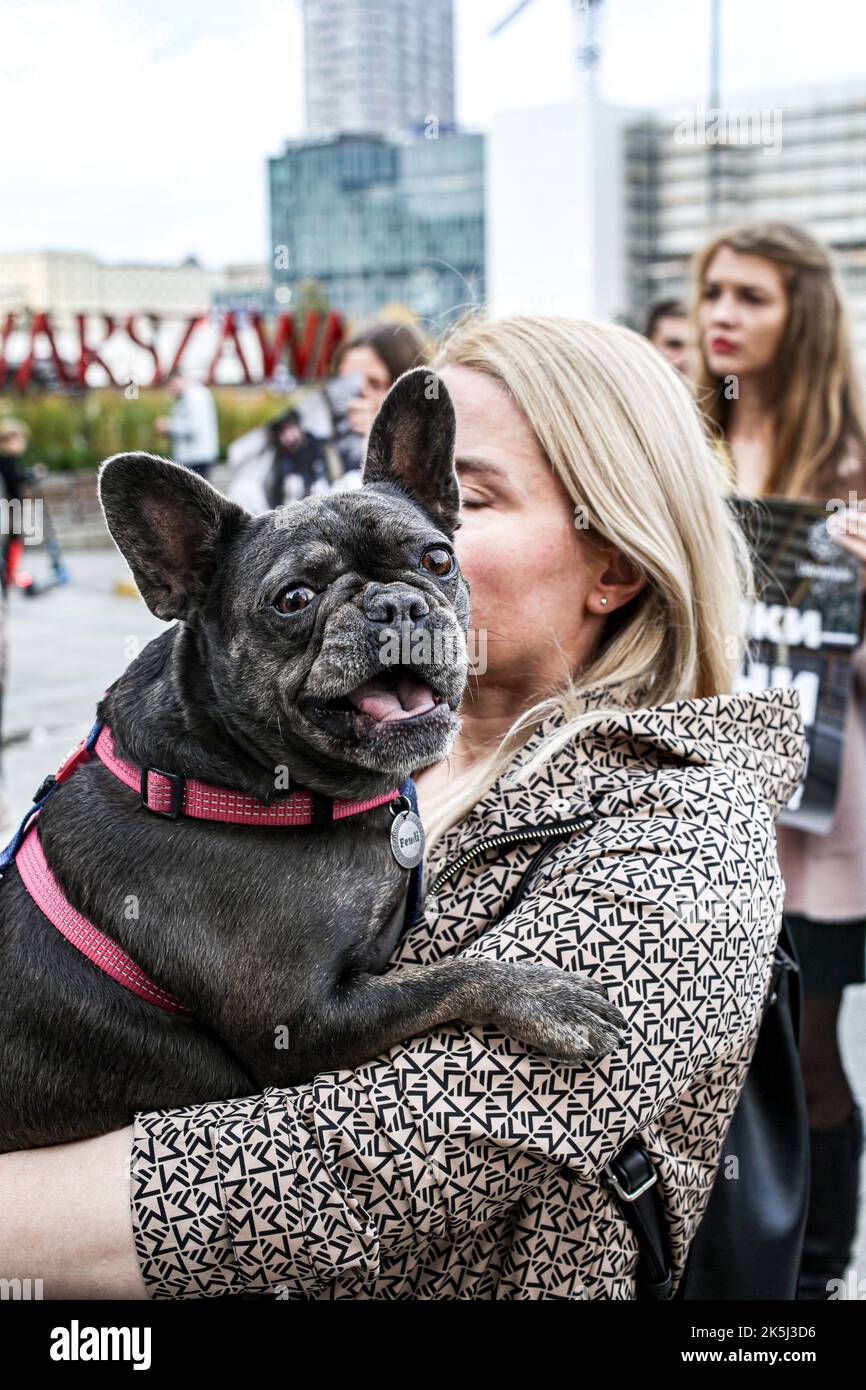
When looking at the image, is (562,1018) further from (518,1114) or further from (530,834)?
(530,834)

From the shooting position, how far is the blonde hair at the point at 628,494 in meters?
2.12

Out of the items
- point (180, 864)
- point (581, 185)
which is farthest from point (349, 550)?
point (581, 185)

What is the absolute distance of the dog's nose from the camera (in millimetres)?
1723

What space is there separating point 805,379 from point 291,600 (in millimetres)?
2799

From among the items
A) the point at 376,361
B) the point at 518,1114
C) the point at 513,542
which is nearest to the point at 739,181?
the point at 376,361

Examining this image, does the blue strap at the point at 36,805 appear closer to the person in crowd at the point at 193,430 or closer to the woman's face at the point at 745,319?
the woman's face at the point at 745,319

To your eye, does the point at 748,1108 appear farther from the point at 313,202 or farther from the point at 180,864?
the point at 313,202

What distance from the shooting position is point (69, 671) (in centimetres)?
1066

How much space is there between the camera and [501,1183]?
1.53m

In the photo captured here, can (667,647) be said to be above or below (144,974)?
above

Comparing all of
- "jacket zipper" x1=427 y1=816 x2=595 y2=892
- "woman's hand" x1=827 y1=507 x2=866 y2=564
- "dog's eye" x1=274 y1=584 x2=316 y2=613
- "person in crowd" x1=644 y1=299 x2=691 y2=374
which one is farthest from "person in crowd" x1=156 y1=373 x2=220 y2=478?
"jacket zipper" x1=427 y1=816 x2=595 y2=892

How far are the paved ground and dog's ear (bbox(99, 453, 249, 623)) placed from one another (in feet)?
8.17

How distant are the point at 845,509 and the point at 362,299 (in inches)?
1626

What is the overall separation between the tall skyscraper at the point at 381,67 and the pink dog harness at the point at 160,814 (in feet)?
136
